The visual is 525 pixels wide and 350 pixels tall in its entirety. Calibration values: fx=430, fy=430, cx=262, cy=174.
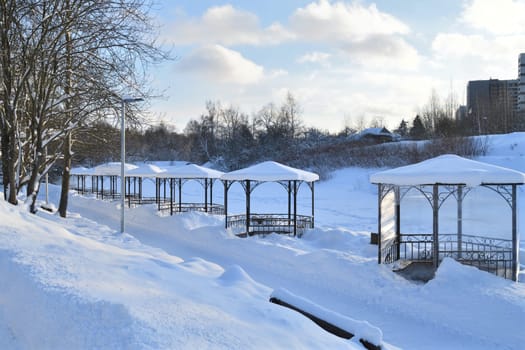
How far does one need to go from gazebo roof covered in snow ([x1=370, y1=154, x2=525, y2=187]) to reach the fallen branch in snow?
16.8 feet

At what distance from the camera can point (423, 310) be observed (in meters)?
7.68

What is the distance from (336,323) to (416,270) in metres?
5.94

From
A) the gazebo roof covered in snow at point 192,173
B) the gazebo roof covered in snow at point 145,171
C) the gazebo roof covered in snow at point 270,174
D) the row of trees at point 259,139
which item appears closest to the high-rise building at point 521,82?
the row of trees at point 259,139

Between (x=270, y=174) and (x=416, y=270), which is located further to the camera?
(x=270, y=174)

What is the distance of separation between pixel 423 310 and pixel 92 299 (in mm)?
5968

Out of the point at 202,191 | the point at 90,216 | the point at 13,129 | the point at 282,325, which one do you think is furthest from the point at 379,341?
the point at 202,191

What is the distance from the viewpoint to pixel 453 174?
8.93 meters

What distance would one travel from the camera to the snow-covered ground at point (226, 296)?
11.8ft

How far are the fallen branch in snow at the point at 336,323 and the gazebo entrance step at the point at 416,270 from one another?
192 inches

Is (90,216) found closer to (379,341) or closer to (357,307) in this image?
(357,307)

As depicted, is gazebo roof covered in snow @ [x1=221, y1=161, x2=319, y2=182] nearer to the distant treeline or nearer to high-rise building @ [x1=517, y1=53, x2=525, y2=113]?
the distant treeline

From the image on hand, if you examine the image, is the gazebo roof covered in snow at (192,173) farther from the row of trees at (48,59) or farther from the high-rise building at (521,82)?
the high-rise building at (521,82)

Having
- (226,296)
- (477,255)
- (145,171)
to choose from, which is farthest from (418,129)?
(226,296)

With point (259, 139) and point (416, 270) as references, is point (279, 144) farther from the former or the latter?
point (416, 270)
